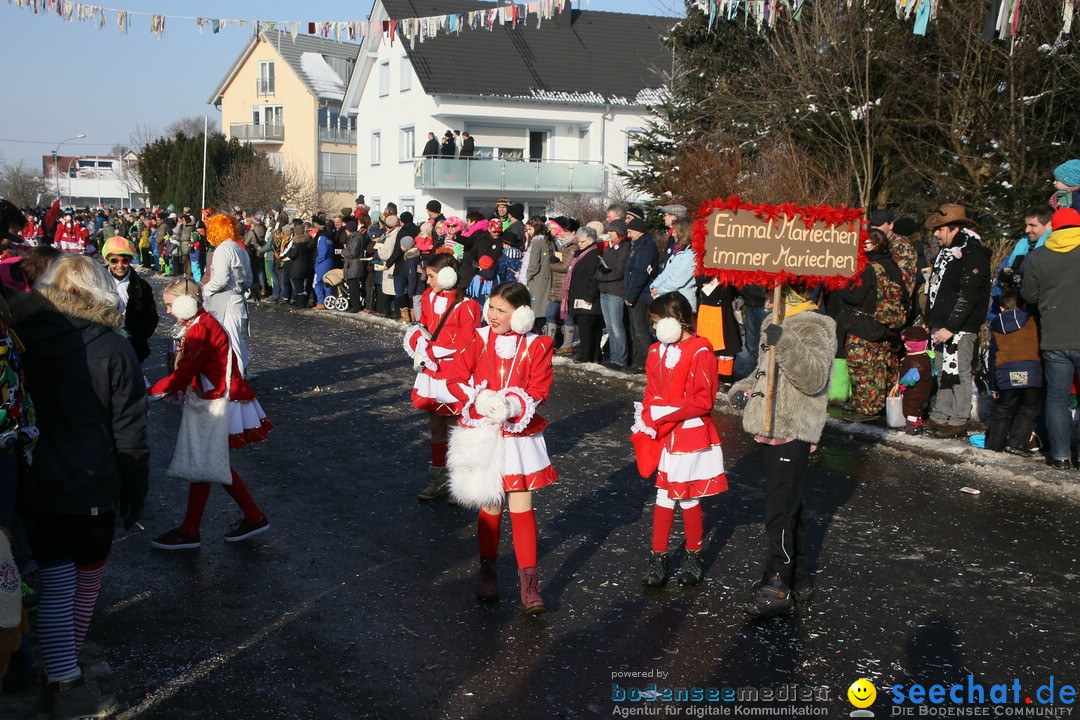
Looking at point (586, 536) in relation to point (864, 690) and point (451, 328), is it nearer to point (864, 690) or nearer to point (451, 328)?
point (451, 328)

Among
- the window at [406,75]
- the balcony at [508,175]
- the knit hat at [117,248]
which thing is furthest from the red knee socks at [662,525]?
the window at [406,75]

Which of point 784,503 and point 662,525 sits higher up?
point 784,503

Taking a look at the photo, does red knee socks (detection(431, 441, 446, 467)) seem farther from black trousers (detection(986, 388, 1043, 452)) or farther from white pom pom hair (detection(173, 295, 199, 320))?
black trousers (detection(986, 388, 1043, 452))

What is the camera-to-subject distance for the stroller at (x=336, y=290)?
20.9 meters

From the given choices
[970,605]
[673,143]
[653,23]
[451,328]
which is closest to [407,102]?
[653,23]

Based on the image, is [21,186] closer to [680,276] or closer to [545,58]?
[545,58]

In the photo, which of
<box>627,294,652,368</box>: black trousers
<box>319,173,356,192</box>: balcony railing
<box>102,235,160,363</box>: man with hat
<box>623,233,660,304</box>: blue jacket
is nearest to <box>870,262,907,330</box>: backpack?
<box>623,233,660,304</box>: blue jacket

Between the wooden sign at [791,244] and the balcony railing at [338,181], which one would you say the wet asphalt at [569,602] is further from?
the balcony railing at [338,181]

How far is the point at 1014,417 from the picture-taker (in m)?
8.99

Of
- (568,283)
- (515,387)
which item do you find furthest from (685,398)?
(568,283)

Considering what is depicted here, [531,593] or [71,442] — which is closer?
[71,442]

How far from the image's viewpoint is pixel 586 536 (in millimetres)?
6711

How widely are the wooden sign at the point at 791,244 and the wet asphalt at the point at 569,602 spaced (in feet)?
5.81

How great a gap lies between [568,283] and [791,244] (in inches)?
338
